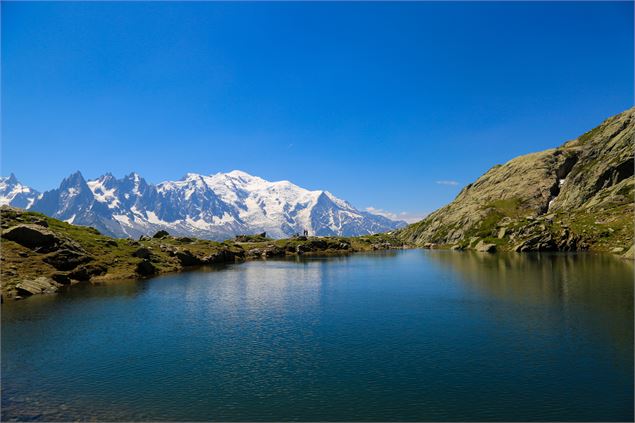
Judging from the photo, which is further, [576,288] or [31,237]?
[31,237]

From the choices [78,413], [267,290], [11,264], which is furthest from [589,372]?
[11,264]

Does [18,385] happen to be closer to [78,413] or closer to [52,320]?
[78,413]

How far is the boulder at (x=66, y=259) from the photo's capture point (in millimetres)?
125562

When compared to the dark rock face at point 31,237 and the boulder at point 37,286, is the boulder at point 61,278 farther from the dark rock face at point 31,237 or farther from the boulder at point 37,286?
the dark rock face at point 31,237

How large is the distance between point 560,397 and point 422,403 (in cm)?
1382

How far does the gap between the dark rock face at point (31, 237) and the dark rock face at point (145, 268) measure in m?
29.3

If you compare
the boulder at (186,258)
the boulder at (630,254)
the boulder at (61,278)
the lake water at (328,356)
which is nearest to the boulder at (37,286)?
the boulder at (61,278)

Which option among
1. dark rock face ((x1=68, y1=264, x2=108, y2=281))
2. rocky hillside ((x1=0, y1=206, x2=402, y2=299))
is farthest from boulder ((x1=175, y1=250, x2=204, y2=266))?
dark rock face ((x1=68, y1=264, x2=108, y2=281))

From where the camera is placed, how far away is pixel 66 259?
130m

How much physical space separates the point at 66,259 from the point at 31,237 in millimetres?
12629

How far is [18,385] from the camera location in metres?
44.5

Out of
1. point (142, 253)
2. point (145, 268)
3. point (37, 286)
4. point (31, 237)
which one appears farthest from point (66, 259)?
point (142, 253)

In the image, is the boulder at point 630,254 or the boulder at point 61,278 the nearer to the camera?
the boulder at point 61,278

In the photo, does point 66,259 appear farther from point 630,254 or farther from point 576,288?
point 630,254
